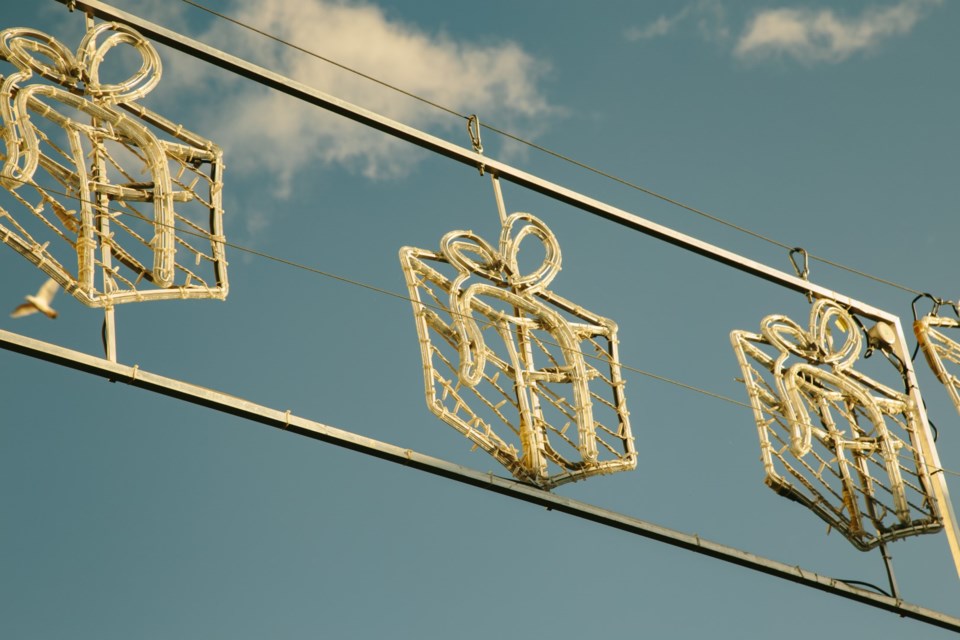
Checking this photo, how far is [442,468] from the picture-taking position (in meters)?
10.9

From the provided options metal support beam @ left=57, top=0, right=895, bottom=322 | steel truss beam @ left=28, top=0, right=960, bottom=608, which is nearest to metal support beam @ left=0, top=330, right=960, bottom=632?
A: steel truss beam @ left=28, top=0, right=960, bottom=608

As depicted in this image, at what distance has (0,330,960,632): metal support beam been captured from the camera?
32.4 feet

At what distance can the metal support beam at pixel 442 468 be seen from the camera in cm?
989

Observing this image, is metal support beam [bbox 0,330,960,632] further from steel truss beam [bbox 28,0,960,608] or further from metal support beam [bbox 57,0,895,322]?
metal support beam [bbox 57,0,895,322]

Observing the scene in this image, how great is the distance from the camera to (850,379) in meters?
14.3

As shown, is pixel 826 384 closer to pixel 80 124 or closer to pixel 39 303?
pixel 80 124

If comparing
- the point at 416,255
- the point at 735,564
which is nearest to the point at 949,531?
the point at 735,564

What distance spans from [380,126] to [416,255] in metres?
0.98

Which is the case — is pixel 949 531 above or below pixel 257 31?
below

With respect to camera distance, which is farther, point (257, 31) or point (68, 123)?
point (257, 31)

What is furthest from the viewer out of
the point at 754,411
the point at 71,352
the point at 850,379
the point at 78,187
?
the point at 850,379

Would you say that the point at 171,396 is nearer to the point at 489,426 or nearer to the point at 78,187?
the point at 78,187

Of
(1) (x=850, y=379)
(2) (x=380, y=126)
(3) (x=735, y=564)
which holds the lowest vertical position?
(3) (x=735, y=564)

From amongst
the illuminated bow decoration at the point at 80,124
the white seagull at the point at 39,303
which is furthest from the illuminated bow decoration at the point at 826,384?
the white seagull at the point at 39,303
